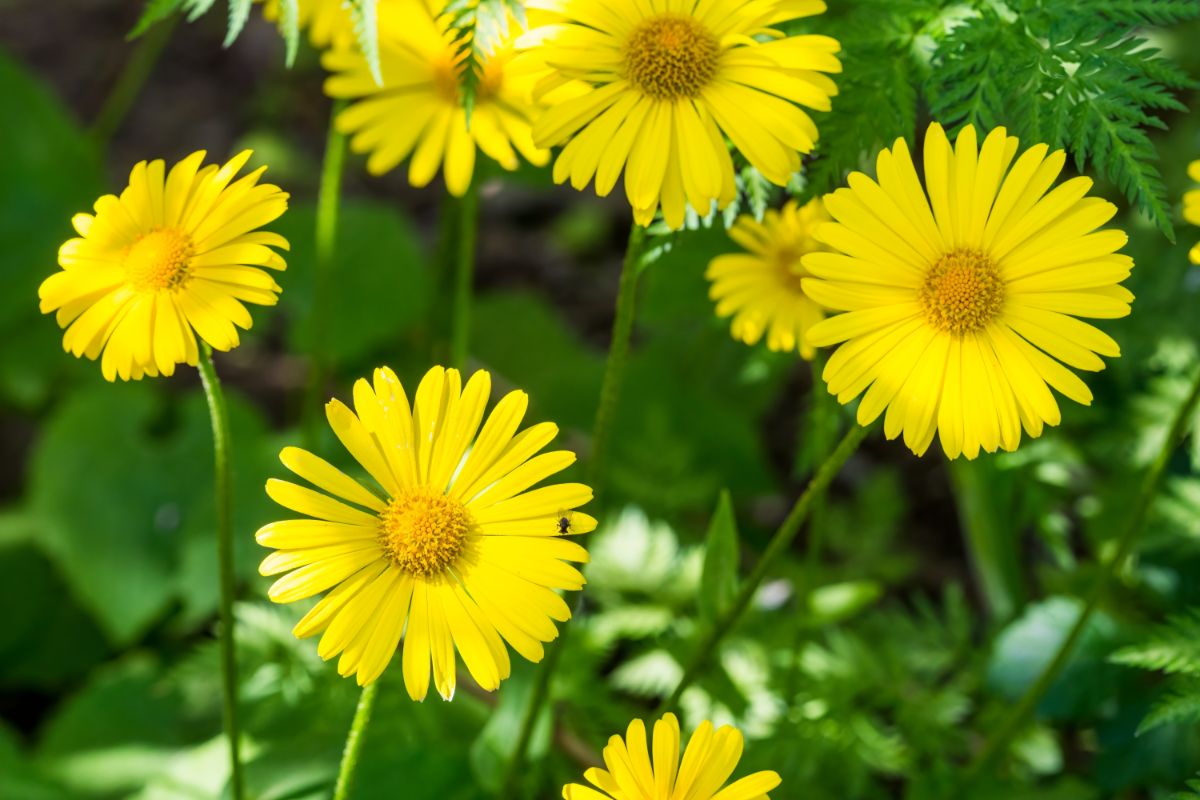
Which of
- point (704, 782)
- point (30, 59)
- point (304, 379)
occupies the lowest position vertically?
point (704, 782)

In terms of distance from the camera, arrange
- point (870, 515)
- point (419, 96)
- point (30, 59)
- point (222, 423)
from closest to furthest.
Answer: point (222, 423) < point (419, 96) < point (870, 515) < point (30, 59)

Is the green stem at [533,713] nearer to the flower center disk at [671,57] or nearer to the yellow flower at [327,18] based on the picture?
the flower center disk at [671,57]

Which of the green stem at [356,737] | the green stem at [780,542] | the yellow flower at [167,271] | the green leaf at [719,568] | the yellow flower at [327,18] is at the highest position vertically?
the yellow flower at [327,18]

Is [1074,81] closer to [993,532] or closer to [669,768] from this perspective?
[669,768]

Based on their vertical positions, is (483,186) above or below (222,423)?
above

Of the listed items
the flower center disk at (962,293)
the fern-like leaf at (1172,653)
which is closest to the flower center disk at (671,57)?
the flower center disk at (962,293)

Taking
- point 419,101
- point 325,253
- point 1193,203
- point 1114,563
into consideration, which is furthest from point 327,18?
point 1114,563

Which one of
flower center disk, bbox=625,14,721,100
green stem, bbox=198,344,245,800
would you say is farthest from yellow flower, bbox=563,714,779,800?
flower center disk, bbox=625,14,721,100

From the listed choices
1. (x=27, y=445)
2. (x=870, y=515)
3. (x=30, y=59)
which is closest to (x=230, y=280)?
(x=870, y=515)

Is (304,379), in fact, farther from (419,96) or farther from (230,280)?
(230,280)
